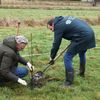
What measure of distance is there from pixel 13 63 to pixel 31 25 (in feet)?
53.6

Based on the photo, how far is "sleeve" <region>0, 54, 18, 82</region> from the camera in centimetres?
925

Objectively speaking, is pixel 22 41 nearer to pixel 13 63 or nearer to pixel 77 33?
pixel 13 63

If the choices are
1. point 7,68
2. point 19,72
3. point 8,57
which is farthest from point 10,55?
point 19,72

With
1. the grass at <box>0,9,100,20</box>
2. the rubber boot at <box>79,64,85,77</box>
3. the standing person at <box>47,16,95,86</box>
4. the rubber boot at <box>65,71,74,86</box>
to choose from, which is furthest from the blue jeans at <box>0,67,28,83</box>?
the grass at <box>0,9,100,20</box>

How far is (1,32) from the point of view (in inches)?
842

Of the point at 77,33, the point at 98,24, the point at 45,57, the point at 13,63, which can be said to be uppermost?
the point at 77,33

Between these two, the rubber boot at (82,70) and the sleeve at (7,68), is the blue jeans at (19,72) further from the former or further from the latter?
the rubber boot at (82,70)

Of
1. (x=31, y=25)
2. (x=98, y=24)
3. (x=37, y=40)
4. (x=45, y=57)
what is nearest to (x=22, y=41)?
(x=45, y=57)

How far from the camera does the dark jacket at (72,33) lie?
9898 millimetres

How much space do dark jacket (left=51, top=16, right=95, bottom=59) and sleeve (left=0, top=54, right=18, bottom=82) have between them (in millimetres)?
1460

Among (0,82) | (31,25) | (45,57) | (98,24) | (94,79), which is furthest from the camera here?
(98,24)

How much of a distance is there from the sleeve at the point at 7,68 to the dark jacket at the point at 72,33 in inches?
57.5

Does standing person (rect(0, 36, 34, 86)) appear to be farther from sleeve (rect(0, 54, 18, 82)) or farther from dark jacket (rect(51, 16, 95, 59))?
dark jacket (rect(51, 16, 95, 59))

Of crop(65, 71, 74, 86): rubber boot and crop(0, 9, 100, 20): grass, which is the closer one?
crop(65, 71, 74, 86): rubber boot
